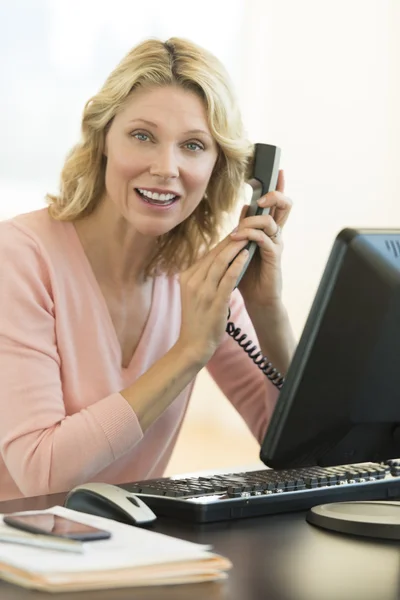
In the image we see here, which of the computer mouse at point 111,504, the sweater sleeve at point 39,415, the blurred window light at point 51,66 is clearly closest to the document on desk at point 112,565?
the computer mouse at point 111,504

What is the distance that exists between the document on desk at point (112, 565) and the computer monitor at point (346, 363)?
22cm

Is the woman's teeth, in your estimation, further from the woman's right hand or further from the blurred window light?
the blurred window light

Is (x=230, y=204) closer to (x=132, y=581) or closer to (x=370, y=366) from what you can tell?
(x=370, y=366)

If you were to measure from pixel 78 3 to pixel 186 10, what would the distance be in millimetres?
421

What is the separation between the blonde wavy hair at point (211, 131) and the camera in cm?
175

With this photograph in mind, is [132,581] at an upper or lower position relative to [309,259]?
lower

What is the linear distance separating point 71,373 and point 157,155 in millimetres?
408

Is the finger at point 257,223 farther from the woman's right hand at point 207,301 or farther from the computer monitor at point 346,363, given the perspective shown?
the computer monitor at point 346,363

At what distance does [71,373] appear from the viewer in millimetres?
1721

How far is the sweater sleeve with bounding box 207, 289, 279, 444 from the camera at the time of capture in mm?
1927

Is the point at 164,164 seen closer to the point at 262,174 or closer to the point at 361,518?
the point at 262,174

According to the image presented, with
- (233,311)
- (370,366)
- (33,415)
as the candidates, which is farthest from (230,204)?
(370,366)

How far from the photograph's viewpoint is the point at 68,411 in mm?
1725

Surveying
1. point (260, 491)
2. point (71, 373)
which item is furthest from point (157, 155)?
point (260, 491)
